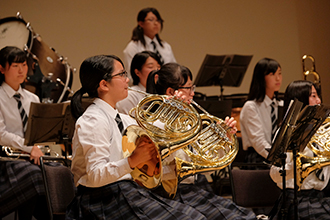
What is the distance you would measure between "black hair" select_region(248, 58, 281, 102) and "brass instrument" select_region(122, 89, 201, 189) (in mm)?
1814

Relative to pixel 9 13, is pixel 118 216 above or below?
below

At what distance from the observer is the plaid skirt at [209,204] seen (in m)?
2.43

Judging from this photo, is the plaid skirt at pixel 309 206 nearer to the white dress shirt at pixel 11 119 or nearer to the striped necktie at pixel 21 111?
the white dress shirt at pixel 11 119

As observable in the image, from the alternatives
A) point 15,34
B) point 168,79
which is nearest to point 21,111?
point 15,34

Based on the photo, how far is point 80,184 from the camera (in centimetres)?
215

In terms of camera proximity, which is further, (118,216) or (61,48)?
(61,48)

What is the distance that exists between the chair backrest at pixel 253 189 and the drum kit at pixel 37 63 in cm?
216

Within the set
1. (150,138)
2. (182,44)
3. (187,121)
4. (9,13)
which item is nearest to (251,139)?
(187,121)

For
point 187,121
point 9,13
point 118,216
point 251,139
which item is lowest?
point 251,139

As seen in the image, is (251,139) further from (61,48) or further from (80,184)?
(61,48)

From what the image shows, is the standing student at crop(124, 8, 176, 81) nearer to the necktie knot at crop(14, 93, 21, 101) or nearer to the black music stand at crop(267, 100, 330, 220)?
the necktie knot at crop(14, 93, 21, 101)

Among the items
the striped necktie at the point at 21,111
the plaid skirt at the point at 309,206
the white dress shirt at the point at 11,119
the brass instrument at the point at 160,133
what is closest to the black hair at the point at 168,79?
the brass instrument at the point at 160,133

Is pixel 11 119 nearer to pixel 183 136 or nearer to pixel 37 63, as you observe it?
pixel 37 63

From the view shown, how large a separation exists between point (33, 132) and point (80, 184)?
1112mm
